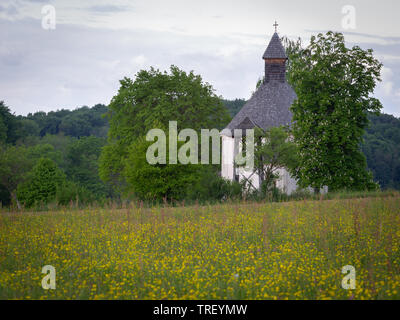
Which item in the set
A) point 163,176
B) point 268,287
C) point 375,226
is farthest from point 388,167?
point 268,287

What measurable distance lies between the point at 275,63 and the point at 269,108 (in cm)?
542

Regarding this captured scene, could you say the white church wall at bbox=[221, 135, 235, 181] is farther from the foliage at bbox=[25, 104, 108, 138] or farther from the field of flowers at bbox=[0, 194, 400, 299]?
the foliage at bbox=[25, 104, 108, 138]

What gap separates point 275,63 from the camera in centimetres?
4144

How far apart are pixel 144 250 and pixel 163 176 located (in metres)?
13.9

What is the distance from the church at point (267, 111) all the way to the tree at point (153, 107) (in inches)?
119

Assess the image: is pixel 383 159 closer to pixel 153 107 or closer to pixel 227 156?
pixel 227 156

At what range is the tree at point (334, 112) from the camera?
1056 inches

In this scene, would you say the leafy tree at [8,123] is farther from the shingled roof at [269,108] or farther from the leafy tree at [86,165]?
the shingled roof at [269,108]

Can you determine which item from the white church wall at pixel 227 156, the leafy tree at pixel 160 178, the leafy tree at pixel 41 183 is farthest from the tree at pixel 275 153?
the leafy tree at pixel 41 183

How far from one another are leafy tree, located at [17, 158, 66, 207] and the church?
69.8 feet

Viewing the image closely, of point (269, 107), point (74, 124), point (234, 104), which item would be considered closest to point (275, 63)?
point (269, 107)

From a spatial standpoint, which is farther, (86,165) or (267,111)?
(86,165)

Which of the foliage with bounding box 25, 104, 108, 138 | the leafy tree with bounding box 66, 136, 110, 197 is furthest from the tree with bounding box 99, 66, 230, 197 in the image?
the foliage with bounding box 25, 104, 108, 138
